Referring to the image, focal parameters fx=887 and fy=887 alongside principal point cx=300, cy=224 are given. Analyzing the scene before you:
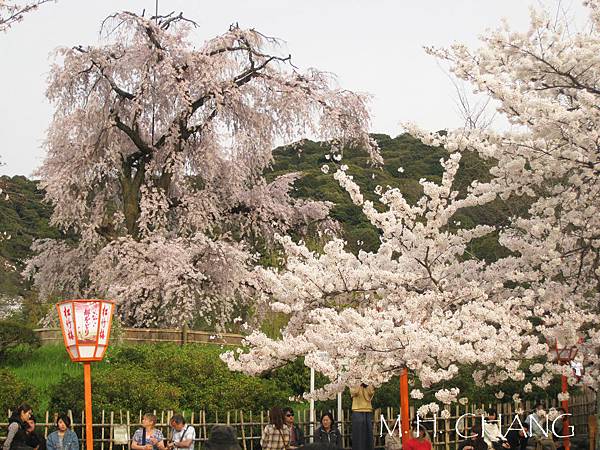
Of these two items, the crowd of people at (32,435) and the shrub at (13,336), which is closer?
the crowd of people at (32,435)

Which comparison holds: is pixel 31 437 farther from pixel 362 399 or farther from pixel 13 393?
pixel 362 399

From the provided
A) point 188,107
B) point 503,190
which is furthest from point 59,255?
point 503,190

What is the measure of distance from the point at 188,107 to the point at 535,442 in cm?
1022

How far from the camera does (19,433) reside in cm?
977

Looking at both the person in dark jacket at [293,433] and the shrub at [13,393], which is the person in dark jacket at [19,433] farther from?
the person in dark jacket at [293,433]

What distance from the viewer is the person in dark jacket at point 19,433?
31.8 ft

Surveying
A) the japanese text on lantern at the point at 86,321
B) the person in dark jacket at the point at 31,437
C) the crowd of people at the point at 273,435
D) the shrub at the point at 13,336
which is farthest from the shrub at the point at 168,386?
the shrub at the point at 13,336

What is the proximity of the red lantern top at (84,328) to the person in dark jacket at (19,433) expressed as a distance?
796mm

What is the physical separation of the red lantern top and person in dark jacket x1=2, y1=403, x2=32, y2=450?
2.61 feet

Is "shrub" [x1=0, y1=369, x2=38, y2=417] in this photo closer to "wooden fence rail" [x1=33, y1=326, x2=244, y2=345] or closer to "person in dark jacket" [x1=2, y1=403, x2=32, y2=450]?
"person in dark jacket" [x1=2, y1=403, x2=32, y2=450]

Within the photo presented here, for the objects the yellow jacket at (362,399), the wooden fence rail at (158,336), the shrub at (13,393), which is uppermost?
the wooden fence rail at (158,336)

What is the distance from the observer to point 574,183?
938cm

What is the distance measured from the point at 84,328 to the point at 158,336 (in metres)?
9.50

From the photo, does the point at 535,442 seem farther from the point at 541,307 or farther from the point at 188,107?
the point at 188,107
